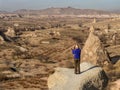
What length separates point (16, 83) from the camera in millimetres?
27484

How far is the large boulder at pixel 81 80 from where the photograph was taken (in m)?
15.0

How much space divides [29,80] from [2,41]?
28092 mm

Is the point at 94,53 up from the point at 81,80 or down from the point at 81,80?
down

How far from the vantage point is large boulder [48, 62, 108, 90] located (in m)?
15.0

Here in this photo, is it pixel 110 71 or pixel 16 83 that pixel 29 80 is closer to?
pixel 16 83

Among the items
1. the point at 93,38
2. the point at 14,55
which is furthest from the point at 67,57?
the point at 93,38

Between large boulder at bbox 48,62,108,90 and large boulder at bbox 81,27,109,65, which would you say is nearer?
large boulder at bbox 48,62,108,90

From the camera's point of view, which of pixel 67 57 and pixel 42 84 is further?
pixel 67 57

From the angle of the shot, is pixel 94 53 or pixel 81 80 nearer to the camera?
pixel 81 80

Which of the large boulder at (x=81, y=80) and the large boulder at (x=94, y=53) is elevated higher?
the large boulder at (x=81, y=80)

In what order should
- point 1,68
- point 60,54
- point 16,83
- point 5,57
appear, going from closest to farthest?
point 16,83 < point 1,68 < point 5,57 < point 60,54

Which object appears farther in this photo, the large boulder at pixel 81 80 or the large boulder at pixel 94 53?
the large boulder at pixel 94 53

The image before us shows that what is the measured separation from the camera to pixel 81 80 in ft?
49.5

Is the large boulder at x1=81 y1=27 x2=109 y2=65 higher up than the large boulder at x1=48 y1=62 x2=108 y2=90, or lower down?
lower down
